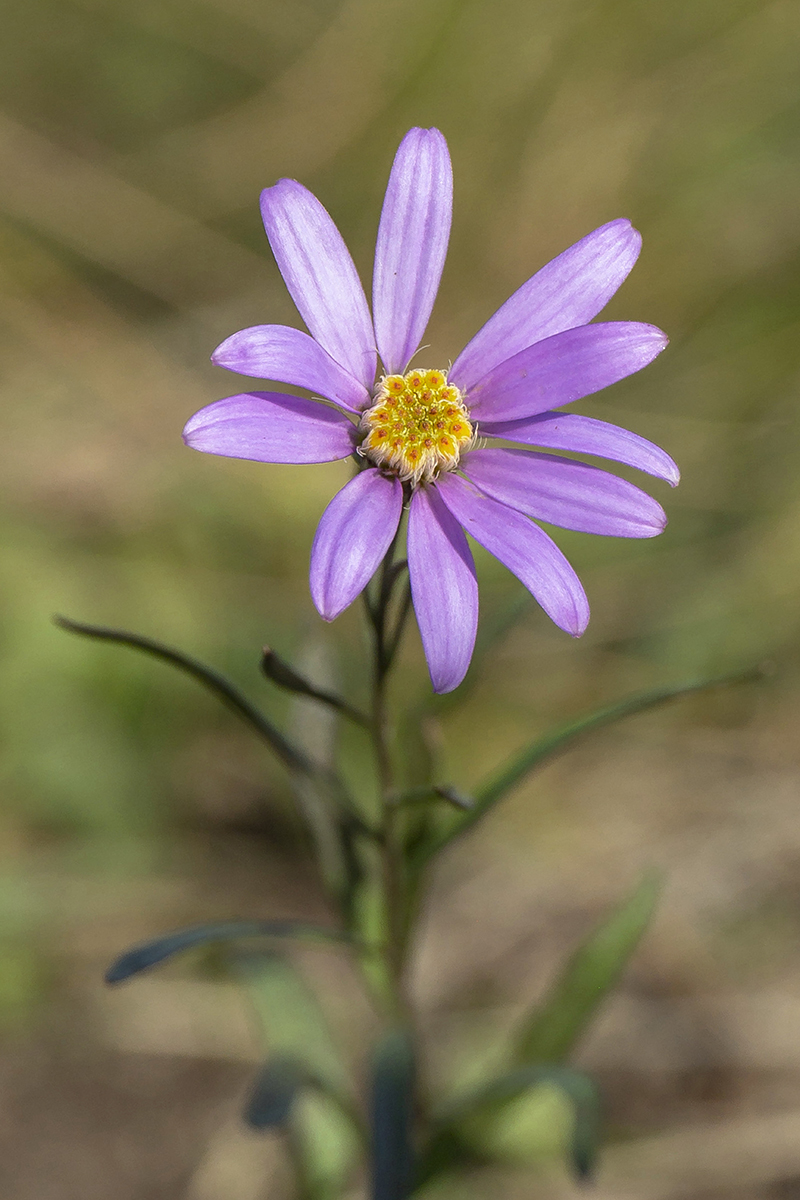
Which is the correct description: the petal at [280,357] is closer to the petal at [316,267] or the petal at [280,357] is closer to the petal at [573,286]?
the petal at [316,267]

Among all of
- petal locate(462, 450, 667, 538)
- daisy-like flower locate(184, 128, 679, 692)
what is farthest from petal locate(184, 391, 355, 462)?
petal locate(462, 450, 667, 538)

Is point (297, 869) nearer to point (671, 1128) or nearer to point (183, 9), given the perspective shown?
point (671, 1128)

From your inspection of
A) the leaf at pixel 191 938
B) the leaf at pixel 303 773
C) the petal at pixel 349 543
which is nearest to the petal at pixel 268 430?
the petal at pixel 349 543

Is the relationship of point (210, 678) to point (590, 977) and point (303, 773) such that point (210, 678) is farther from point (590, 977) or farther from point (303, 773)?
point (590, 977)

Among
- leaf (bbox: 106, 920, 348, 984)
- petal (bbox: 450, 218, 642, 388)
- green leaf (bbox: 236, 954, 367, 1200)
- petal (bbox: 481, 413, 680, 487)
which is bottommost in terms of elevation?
green leaf (bbox: 236, 954, 367, 1200)

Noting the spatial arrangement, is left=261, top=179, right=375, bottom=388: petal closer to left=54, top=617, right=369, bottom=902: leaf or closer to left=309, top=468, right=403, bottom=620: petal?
left=309, top=468, right=403, bottom=620: petal
